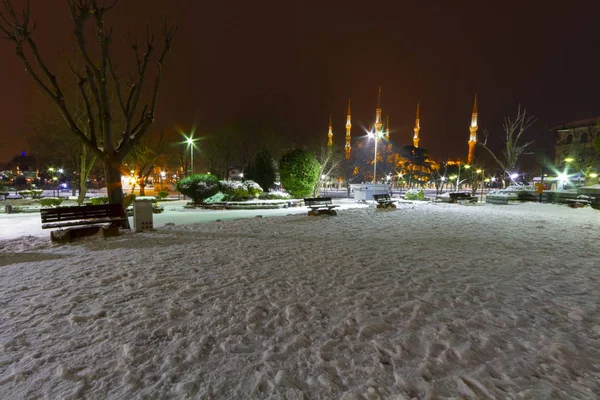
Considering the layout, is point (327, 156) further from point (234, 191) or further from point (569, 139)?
point (569, 139)

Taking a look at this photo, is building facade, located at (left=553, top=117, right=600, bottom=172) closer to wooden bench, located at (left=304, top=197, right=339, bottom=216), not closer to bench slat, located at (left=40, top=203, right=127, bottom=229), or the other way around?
wooden bench, located at (left=304, top=197, right=339, bottom=216)

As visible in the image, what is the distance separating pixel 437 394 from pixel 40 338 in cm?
397

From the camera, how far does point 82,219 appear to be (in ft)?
28.7

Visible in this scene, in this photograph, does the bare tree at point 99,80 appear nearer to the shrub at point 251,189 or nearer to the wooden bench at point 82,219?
the wooden bench at point 82,219

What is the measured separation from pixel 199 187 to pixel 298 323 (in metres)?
16.8

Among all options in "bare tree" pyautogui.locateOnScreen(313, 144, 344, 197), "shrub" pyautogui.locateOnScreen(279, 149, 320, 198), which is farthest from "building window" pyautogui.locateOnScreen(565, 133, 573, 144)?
"shrub" pyautogui.locateOnScreen(279, 149, 320, 198)

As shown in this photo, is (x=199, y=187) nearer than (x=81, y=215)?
No

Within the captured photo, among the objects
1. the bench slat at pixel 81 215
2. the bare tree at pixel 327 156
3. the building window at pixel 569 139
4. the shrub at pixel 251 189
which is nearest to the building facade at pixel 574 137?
the building window at pixel 569 139

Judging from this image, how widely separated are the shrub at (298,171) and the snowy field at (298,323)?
58.0 ft

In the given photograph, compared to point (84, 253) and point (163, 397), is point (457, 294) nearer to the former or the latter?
point (163, 397)

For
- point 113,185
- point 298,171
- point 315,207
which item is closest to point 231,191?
point 298,171

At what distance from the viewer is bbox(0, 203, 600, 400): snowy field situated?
8.70 feet

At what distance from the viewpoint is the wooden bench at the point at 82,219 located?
26.5ft

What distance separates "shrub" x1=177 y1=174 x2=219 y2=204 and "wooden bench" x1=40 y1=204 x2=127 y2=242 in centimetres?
953
